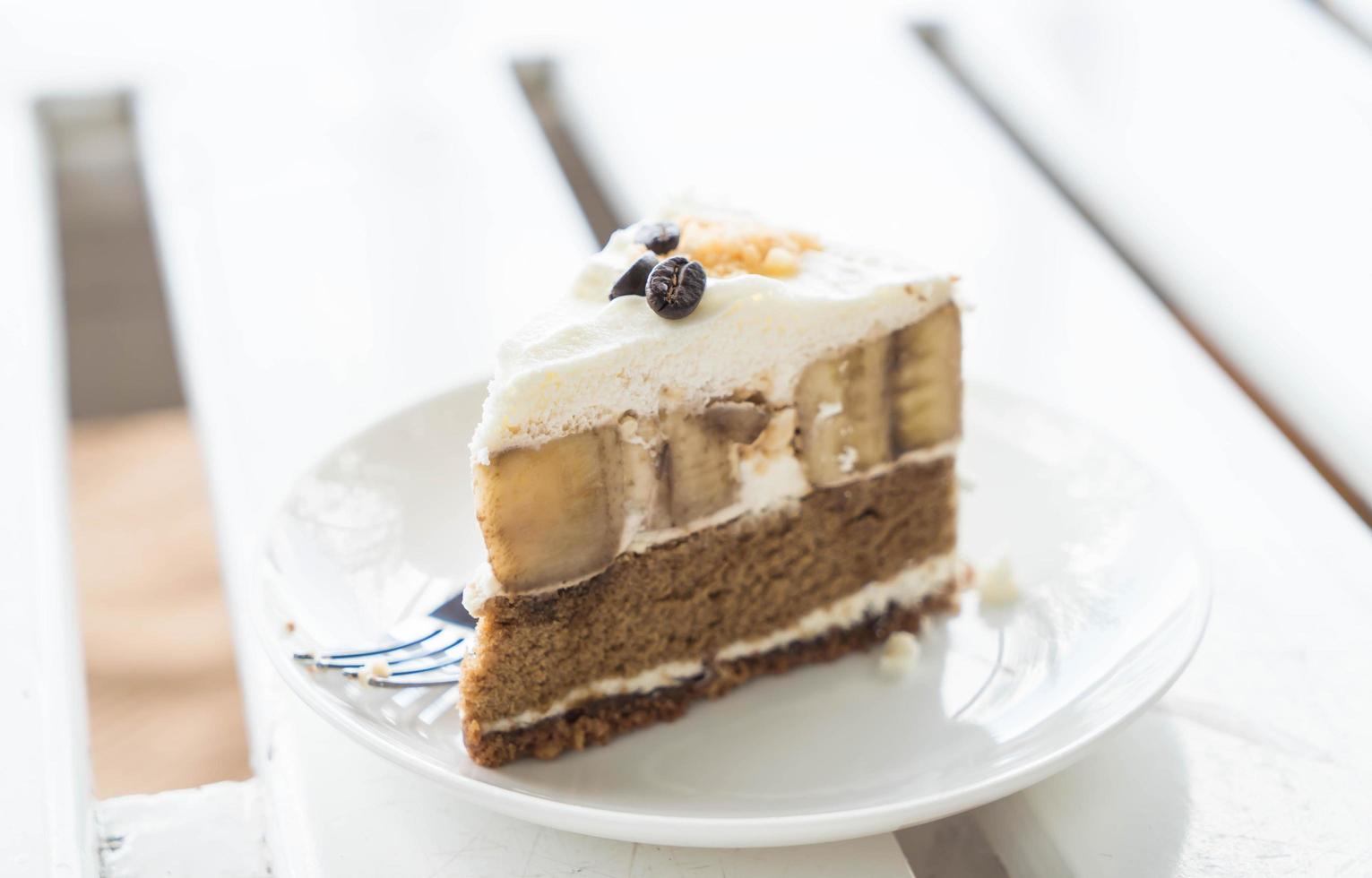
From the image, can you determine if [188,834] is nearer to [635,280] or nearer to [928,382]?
[635,280]

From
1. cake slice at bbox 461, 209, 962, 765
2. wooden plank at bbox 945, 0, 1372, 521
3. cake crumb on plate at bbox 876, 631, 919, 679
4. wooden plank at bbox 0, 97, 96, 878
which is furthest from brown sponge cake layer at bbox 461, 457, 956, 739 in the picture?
wooden plank at bbox 945, 0, 1372, 521

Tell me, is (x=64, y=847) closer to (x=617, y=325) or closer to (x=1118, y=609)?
(x=617, y=325)

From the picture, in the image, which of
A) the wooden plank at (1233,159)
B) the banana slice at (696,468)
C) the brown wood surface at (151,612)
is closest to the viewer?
the banana slice at (696,468)

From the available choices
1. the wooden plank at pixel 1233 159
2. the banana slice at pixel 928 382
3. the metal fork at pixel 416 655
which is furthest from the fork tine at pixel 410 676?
the wooden plank at pixel 1233 159

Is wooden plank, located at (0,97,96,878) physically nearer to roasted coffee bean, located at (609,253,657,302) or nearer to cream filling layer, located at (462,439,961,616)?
cream filling layer, located at (462,439,961,616)

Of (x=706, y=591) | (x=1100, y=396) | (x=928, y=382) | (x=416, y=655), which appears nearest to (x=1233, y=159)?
(x=1100, y=396)

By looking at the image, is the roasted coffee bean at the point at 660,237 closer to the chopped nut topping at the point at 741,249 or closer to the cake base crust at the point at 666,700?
the chopped nut topping at the point at 741,249
